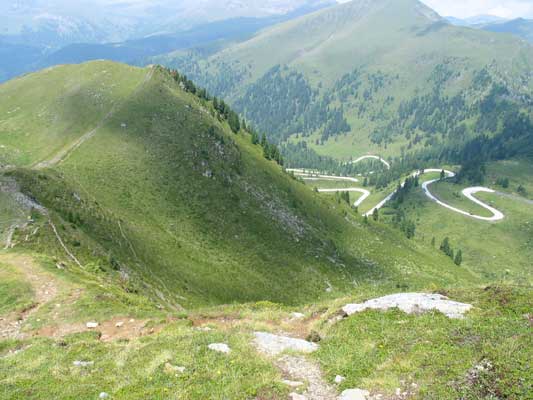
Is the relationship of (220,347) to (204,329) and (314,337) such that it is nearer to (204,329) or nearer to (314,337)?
(204,329)

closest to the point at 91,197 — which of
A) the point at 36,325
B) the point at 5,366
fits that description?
the point at 36,325

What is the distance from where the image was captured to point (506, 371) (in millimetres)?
16484

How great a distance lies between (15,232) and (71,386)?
104ft

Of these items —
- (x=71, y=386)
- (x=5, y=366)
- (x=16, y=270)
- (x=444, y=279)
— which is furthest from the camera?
(x=444, y=279)

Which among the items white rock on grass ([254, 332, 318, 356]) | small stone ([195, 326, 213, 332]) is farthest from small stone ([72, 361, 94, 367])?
white rock on grass ([254, 332, 318, 356])

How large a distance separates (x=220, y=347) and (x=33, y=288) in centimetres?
2190

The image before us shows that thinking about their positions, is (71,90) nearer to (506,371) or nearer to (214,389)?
(214,389)

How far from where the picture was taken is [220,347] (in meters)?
22.6

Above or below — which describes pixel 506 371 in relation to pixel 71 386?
above

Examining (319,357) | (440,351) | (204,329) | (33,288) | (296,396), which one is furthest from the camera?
(33,288)

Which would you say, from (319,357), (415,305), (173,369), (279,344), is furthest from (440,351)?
(173,369)

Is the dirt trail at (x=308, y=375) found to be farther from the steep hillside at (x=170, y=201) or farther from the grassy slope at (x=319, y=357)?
the steep hillside at (x=170, y=201)

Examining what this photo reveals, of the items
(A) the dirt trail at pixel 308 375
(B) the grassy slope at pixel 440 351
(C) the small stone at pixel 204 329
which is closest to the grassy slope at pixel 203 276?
(B) the grassy slope at pixel 440 351

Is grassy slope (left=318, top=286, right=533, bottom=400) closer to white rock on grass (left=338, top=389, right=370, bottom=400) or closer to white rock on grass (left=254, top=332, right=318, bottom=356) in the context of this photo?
white rock on grass (left=338, top=389, right=370, bottom=400)
